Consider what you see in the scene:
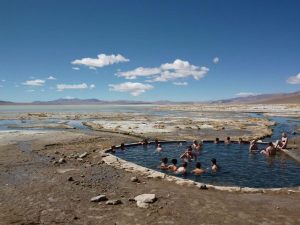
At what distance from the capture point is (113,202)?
13578 mm

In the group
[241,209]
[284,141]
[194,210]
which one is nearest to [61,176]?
[194,210]

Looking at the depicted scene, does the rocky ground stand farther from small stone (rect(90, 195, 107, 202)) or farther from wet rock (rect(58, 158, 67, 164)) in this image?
wet rock (rect(58, 158, 67, 164))

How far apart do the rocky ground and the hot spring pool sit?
10.2 feet

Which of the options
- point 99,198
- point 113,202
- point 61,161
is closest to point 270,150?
point 61,161

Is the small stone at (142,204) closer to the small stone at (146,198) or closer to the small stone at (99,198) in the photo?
the small stone at (146,198)

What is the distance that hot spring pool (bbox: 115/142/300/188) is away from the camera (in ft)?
60.7

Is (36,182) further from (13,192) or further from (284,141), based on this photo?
(284,141)

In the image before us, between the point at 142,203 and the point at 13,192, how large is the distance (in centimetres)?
653

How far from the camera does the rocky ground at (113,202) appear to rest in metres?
12.1

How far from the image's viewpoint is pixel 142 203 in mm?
13523

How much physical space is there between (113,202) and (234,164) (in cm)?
1219

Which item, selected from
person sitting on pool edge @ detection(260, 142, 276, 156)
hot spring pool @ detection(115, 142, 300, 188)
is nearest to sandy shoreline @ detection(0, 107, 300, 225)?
hot spring pool @ detection(115, 142, 300, 188)

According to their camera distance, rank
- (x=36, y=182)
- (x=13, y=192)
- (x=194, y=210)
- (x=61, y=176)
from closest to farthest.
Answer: (x=194, y=210) → (x=13, y=192) → (x=36, y=182) → (x=61, y=176)

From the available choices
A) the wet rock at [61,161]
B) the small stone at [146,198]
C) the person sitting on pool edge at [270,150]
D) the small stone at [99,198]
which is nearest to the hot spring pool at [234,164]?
the person sitting on pool edge at [270,150]
